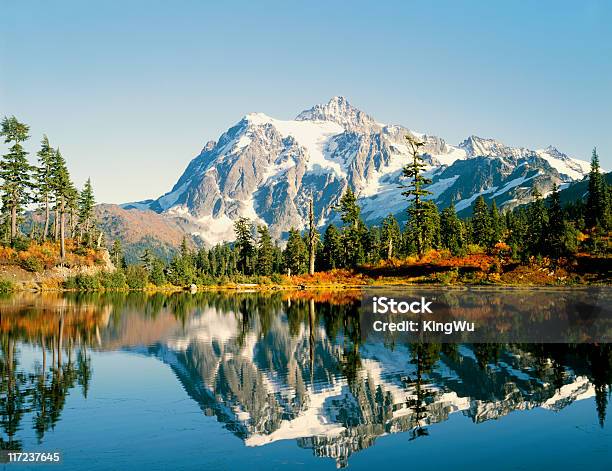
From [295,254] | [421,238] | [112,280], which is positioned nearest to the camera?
[421,238]

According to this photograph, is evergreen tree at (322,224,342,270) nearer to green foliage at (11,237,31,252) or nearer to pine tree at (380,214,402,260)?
pine tree at (380,214,402,260)

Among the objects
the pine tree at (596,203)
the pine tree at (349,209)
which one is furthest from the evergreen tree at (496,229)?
Answer: the pine tree at (349,209)

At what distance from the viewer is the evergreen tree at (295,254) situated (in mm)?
131250

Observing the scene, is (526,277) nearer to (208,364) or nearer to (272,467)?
(208,364)

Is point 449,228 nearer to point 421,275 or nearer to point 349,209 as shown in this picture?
point 349,209

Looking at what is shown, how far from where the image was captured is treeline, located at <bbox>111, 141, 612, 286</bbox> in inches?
3425

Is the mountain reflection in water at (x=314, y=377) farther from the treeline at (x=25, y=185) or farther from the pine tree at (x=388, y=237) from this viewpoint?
the pine tree at (x=388, y=237)

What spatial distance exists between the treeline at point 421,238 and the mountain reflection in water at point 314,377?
49.8m

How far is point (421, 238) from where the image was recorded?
90312 mm

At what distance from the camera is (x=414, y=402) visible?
22.3 m

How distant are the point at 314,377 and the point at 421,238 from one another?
6592 centimetres

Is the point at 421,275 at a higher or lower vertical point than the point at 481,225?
lower

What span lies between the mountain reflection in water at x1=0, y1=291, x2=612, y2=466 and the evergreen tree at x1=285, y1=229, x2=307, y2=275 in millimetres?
84547

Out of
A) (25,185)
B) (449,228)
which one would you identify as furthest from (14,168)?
(449,228)
